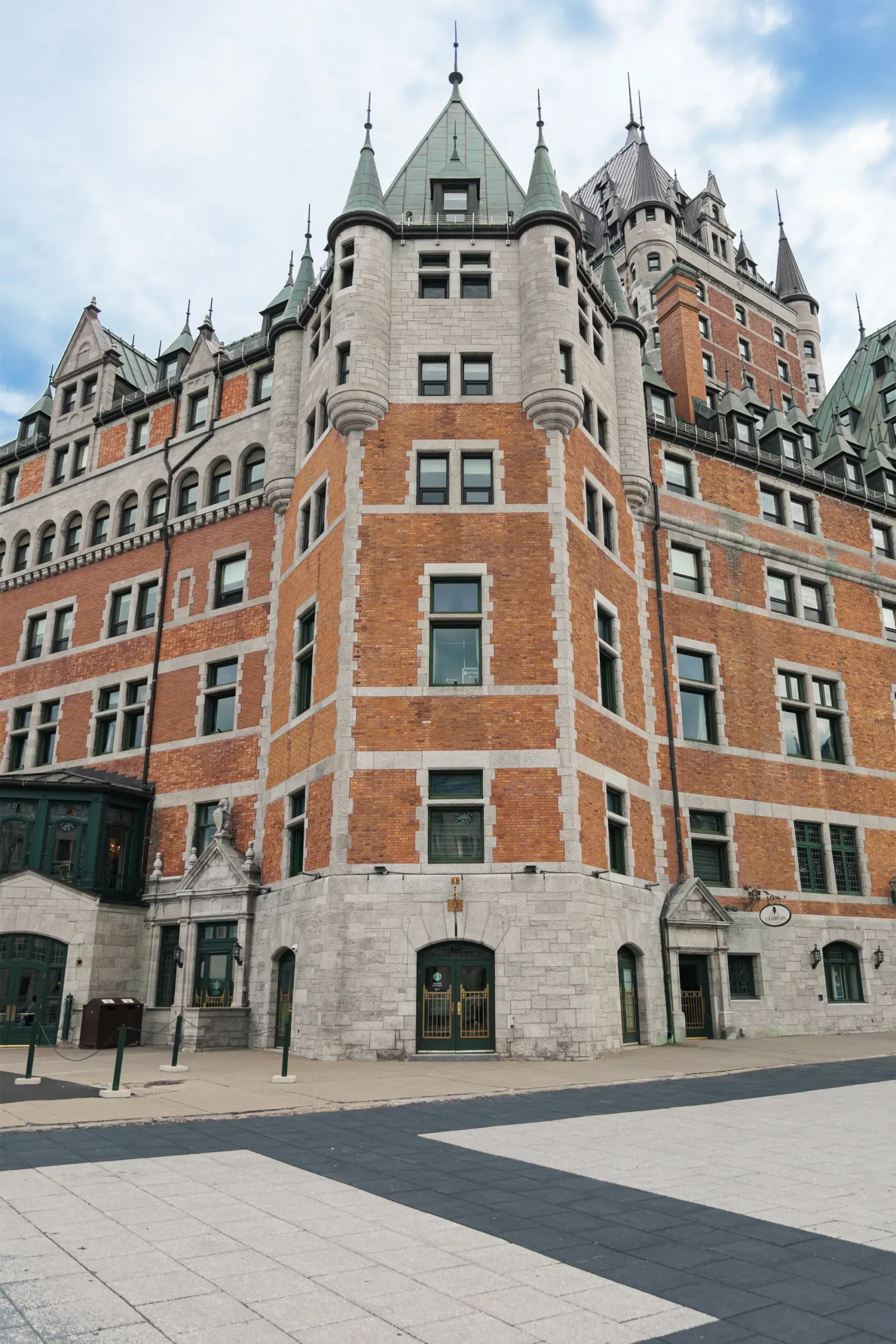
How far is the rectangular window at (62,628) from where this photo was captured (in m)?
37.3

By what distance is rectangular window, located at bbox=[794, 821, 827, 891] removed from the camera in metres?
31.2

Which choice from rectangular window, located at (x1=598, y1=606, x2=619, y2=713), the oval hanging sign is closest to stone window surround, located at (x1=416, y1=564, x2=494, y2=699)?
rectangular window, located at (x1=598, y1=606, x2=619, y2=713)

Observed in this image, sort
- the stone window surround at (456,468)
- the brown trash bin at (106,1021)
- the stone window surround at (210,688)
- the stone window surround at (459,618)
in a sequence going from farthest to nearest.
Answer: the stone window surround at (210,688) < the stone window surround at (456,468) < the brown trash bin at (106,1021) < the stone window surround at (459,618)

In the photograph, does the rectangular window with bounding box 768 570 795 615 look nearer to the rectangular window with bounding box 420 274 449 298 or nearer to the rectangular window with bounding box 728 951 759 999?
the rectangular window with bounding box 728 951 759 999

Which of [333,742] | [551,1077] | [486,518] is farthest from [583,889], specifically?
[486,518]

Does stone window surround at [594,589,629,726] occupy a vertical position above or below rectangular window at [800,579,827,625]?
below

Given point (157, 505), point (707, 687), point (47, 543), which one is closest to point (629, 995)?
point (707, 687)

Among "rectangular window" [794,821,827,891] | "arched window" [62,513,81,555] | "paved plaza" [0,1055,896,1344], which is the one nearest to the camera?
"paved plaza" [0,1055,896,1344]

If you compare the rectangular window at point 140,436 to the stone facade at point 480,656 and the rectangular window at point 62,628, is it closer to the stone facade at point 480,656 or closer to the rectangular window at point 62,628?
the stone facade at point 480,656

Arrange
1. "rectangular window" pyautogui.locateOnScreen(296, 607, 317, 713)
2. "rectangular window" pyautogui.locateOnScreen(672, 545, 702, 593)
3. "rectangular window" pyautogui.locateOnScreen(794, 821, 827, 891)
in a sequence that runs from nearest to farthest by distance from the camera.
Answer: "rectangular window" pyautogui.locateOnScreen(296, 607, 317, 713)
"rectangular window" pyautogui.locateOnScreen(794, 821, 827, 891)
"rectangular window" pyautogui.locateOnScreen(672, 545, 702, 593)

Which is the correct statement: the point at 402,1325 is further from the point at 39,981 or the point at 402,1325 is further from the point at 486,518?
the point at 39,981

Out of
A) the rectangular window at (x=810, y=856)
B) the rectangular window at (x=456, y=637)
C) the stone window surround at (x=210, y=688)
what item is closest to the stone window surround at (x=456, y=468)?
the rectangular window at (x=456, y=637)

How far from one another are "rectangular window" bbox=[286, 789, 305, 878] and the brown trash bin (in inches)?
219

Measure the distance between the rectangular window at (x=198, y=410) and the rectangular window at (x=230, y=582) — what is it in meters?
6.22
